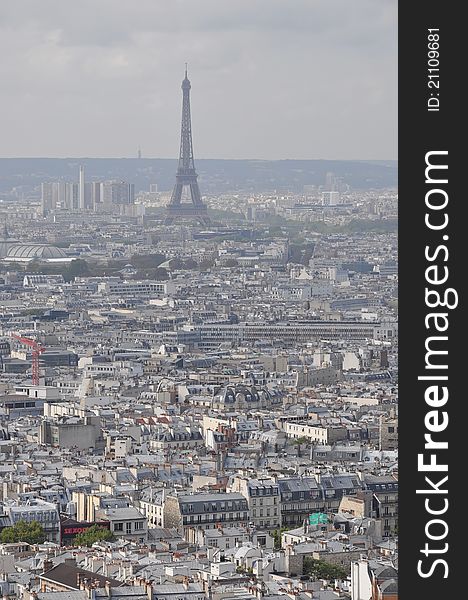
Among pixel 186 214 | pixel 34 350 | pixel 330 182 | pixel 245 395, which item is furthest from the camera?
pixel 330 182

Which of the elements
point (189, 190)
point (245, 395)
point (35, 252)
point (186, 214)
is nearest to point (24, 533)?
point (245, 395)

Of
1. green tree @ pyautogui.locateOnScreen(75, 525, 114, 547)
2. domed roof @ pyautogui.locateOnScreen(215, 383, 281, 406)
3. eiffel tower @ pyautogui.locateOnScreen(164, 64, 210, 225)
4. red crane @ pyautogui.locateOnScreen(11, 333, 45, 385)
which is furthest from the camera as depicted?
eiffel tower @ pyautogui.locateOnScreen(164, 64, 210, 225)

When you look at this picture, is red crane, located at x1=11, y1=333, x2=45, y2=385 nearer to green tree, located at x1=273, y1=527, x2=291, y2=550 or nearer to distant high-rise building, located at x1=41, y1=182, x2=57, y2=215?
green tree, located at x1=273, y1=527, x2=291, y2=550

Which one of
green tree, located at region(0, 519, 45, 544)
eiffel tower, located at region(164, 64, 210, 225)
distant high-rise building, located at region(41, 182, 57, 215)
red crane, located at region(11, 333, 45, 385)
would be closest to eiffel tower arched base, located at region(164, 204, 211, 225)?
eiffel tower, located at region(164, 64, 210, 225)

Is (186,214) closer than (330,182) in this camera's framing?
Yes

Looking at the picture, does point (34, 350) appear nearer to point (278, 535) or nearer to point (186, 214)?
point (278, 535)

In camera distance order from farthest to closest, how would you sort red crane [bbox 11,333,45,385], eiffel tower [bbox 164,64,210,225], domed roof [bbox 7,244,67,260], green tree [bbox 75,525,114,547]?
eiffel tower [bbox 164,64,210,225]
domed roof [bbox 7,244,67,260]
red crane [bbox 11,333,45,385]
green tree [bbox 75,525,114,547]
